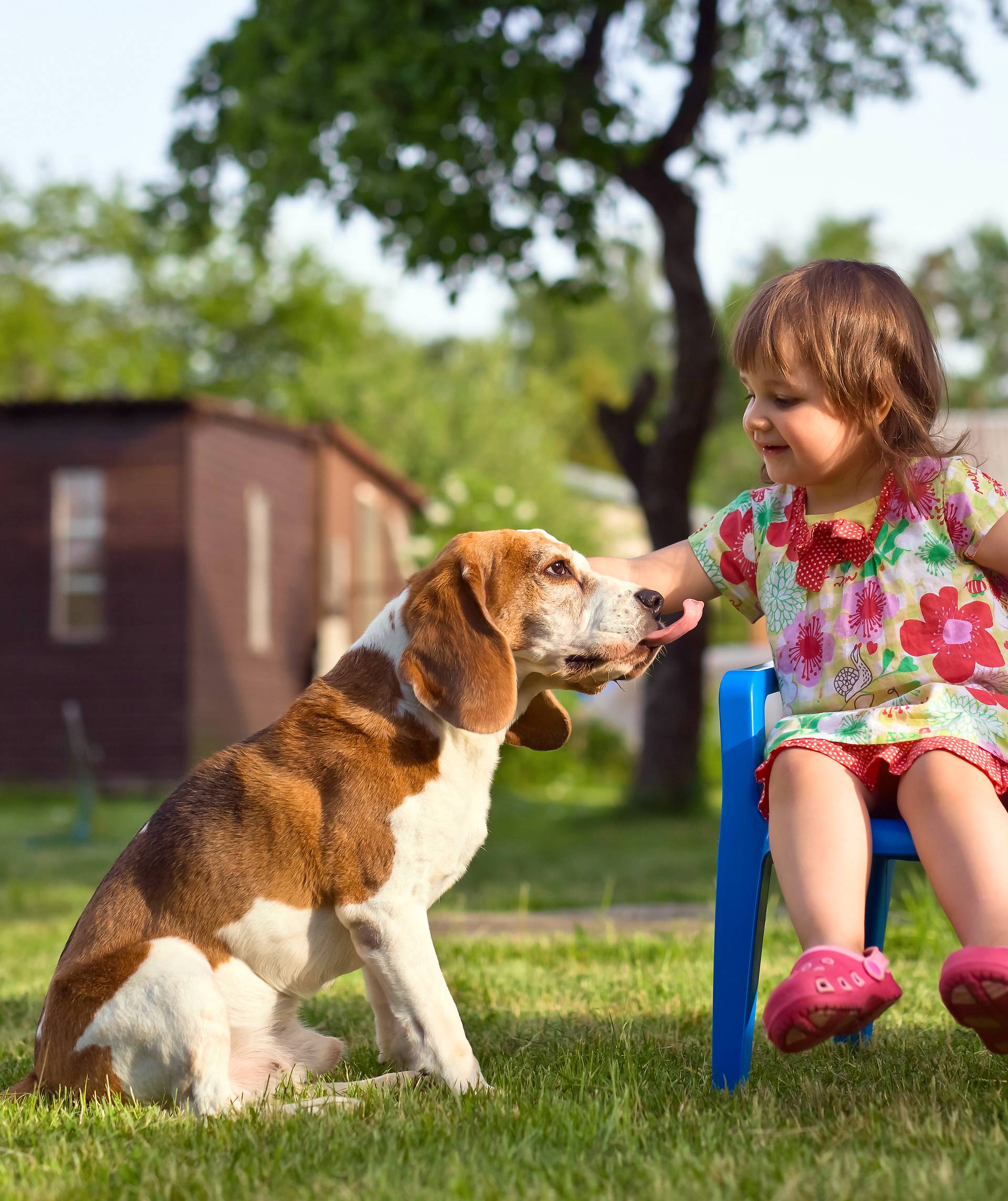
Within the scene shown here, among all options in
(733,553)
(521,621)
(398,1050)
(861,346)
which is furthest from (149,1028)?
(861,346)

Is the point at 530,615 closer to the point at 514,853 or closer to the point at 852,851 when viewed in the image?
the point at 852,851

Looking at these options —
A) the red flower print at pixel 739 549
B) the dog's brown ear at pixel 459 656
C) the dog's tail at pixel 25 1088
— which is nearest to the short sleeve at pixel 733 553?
the red flower print at pixel 739 549

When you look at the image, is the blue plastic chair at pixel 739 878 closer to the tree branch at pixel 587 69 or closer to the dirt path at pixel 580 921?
the dirt path at pixel 580 921

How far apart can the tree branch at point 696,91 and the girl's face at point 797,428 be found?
33.7 ft

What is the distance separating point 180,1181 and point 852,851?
1.39 meters

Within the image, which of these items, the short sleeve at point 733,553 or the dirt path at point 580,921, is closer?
the short sleeve at point 733,553

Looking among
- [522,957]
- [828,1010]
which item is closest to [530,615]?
[828,1010]

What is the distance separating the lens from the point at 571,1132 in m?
2.50

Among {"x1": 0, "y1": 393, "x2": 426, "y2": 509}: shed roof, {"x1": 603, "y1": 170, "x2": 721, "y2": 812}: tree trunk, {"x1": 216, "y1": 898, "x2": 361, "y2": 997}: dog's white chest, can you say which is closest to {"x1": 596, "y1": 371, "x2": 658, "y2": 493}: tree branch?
{"x1": 603, "y1": 170, "x2": 721, "y2": 812}: tree trunk

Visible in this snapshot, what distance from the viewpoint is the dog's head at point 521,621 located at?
314 cm

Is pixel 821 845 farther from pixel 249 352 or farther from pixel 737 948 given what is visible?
pixel 249 352

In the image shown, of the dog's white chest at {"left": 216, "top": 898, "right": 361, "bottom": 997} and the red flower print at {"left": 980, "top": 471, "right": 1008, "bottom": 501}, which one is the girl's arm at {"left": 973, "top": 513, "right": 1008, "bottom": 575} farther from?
the dog's white chest at {"left": 216, "top": 898, "right": 361, "bottom": 997}

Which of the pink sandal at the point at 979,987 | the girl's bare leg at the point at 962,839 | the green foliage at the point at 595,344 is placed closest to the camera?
the pink sandal at the point at 979,987

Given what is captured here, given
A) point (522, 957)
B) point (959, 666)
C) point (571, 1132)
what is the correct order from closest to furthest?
point (571, 1132)
point (959, 666)
point (522, 957)
